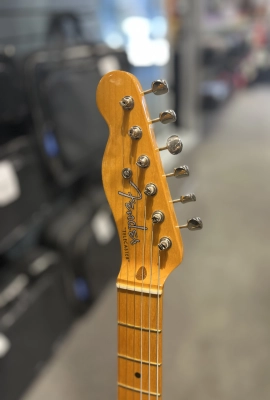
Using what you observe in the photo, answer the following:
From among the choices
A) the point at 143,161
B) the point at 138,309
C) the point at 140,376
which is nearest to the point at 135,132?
the point at 143,161

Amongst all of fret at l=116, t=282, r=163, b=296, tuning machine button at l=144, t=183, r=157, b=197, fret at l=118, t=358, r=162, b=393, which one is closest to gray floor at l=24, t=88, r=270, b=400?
fret at l=118, t=358, r=162, b=393

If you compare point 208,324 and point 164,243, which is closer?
point 164,243

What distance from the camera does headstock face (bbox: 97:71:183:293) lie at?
1.77 feet

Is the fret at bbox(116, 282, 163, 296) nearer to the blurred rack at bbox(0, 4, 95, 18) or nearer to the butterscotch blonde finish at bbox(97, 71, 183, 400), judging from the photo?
the butterscotch blonde finish at bbox(97, 71, 183, 400)

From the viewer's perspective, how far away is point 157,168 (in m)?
0.55

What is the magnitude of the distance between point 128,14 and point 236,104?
1.24 meters

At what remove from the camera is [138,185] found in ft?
1.86

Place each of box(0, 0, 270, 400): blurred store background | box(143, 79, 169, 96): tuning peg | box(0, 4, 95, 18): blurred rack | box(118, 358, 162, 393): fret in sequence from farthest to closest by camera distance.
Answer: box(0, 4, 95, 18): blurred rack < box(0, 0, 270, 400): blurred store background < box(118, 358, 162, 393): fret < box(143, 79, 169, 96): tuning peg

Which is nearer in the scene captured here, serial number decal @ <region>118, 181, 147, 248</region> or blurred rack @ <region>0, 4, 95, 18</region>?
serial number decal @ <region>118, 181, 147, 248</region>

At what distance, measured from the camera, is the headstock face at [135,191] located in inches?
21.3

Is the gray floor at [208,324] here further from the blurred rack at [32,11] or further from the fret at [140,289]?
the blurred rack at [32,11]

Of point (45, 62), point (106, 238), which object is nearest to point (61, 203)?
point (106, 238)

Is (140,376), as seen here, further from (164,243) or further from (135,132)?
(135,132)

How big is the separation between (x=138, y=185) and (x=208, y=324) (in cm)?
97
